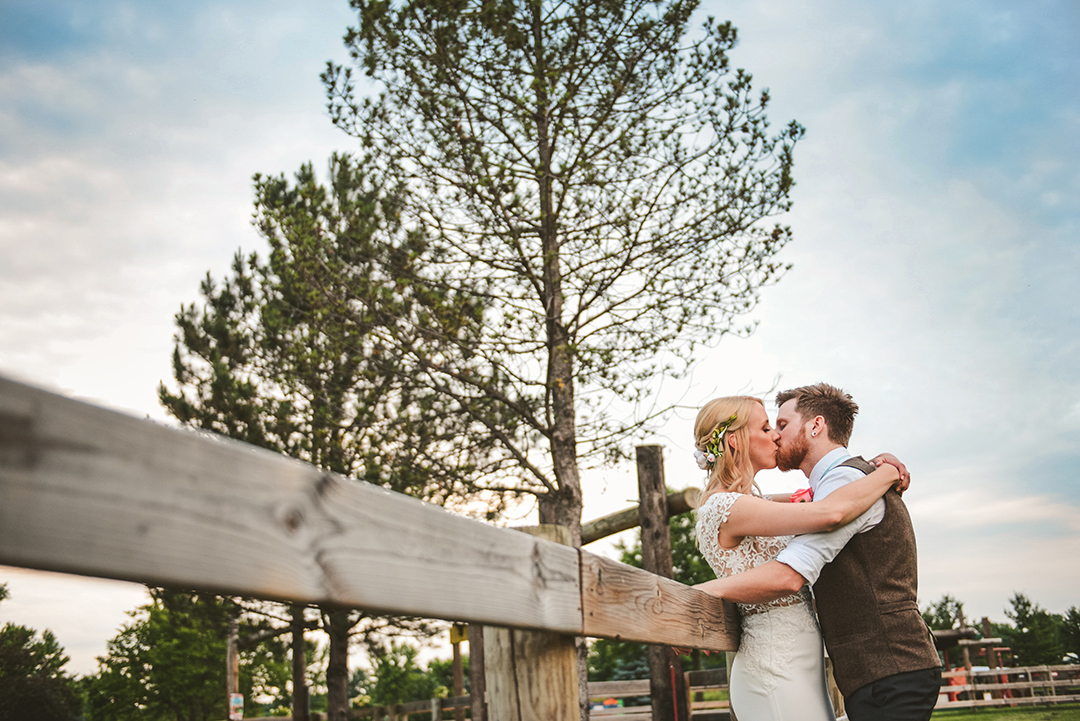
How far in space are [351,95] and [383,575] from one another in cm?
877

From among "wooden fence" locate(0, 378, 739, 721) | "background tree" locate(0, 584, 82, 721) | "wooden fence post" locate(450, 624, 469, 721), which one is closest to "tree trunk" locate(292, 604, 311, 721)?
"wooden fence post" locate(450, 624, 469, 721)

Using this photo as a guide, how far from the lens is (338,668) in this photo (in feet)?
53.8

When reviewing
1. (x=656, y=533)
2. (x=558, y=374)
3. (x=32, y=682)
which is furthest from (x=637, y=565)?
(x=656, y=533)

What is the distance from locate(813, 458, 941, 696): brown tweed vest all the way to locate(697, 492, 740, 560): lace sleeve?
36 centimetres

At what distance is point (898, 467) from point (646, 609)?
117 centimetres

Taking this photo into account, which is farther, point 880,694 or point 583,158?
point 583,158

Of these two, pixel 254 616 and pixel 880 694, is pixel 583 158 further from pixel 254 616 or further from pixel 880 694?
pixel 254 616

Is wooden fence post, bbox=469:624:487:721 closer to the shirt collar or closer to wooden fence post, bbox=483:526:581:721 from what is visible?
the shirt collar

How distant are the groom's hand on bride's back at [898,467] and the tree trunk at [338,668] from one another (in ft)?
47.9

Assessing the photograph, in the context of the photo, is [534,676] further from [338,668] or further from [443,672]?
[443,672]

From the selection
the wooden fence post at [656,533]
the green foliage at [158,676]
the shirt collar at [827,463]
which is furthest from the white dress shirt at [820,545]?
the green foliage at [158,676]

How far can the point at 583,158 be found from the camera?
8984mm

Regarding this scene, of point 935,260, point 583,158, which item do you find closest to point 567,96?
point 583,158

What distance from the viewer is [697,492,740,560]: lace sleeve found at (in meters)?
2.55
